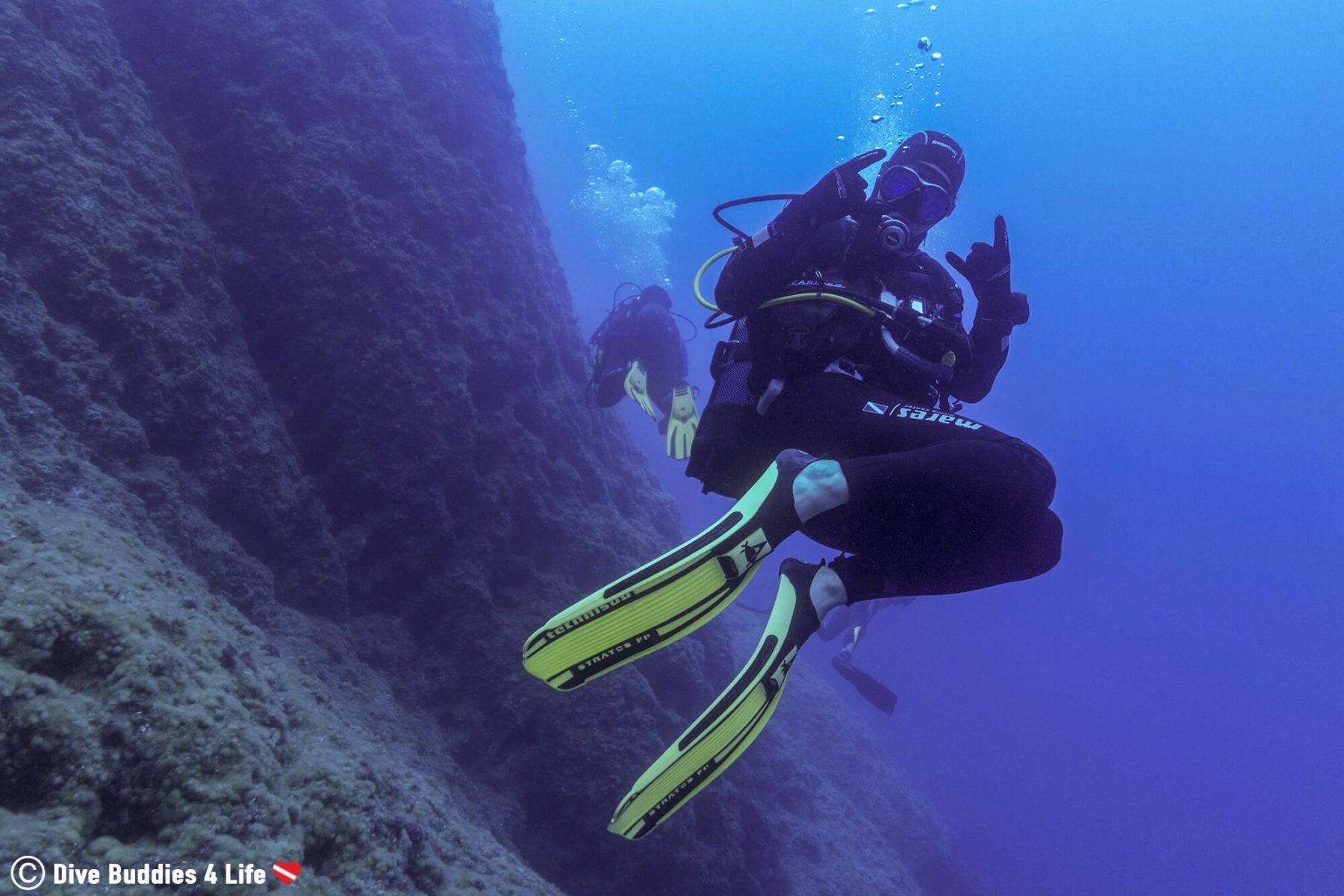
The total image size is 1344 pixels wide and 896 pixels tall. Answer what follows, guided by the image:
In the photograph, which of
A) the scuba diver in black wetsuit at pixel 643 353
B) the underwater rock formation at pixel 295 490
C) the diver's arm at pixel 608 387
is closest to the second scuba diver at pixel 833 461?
the underwater rock formation at pixel 295 490

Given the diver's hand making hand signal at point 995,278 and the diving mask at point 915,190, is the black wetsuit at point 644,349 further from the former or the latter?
the diver's hand making hand signal at point 995,278

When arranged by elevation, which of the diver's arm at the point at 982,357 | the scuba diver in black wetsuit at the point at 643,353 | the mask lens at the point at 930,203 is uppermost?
the scuba diver in black wetsuit at the point at 643,353

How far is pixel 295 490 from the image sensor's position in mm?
4027

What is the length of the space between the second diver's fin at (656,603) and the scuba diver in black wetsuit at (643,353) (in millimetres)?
5012

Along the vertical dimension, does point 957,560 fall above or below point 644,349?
below

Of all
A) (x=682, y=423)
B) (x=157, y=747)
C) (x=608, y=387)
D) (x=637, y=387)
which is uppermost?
(x=608, y=387)

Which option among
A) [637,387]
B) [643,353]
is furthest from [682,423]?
[643,353]

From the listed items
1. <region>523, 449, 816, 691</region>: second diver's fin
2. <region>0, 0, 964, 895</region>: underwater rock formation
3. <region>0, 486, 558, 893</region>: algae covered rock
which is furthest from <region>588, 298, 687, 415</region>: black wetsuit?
<region>523, 449, 816, 691</region>: second diver's fin

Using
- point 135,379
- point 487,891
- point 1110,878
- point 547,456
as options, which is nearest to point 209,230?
point 135,379

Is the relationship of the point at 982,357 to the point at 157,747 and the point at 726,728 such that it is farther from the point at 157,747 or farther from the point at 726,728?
the point at 157,747

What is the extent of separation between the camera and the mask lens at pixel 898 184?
305 cm

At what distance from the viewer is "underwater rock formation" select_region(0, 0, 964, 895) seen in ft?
5.83

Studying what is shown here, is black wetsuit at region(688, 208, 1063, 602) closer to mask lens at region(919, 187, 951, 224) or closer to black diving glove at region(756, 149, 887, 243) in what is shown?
black diving glove at region(756, 149, 887, 243)

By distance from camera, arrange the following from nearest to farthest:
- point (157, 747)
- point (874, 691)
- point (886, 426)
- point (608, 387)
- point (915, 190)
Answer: point (157, 747) < point (886, 426) < point (915, 190) < point (874, 691) < point (608, 387)
